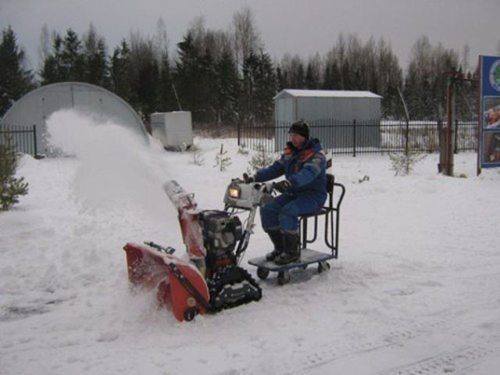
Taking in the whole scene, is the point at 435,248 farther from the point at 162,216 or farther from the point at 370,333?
the point at 162,216

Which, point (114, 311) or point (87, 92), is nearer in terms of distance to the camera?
point (114, 311)

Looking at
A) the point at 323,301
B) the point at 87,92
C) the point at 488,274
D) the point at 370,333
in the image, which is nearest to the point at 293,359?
the point at 370,333

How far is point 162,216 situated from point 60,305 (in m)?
3.04

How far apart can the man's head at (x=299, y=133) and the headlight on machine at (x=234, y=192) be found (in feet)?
3.47

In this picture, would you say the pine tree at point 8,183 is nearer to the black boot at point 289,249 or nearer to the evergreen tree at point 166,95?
the black boot at point 289,249

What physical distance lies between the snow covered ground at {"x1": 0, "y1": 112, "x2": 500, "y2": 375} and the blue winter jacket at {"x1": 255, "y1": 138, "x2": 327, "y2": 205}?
1.02 m

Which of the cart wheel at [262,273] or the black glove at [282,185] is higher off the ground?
the black glove at [282,185]

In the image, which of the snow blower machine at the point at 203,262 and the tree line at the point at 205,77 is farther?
the tree line at the point at 205,77

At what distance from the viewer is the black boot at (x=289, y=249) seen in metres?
5.86

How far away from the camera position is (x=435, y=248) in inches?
291

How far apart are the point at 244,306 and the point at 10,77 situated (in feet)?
145

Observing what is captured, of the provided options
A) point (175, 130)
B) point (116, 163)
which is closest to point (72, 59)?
point (175, 130)

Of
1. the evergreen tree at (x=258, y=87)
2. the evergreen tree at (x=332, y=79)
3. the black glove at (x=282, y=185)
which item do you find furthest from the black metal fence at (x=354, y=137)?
the evergreen tree at (x=332, y=79)

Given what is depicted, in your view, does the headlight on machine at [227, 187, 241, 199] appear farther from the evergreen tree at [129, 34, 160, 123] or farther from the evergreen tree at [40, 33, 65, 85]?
the evergreen tree at [40, 33, 65, 85]
